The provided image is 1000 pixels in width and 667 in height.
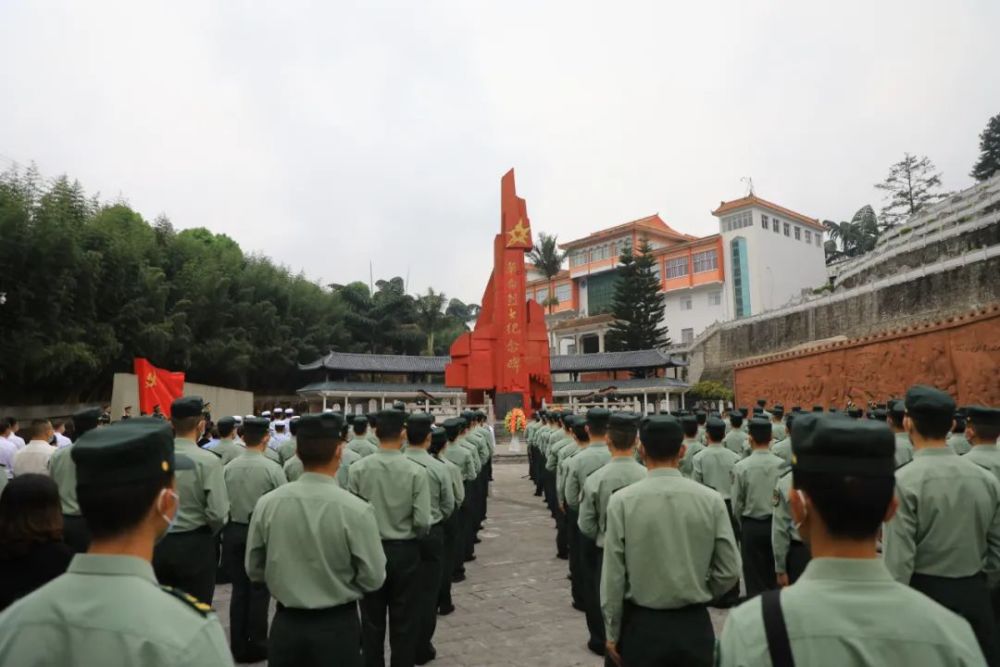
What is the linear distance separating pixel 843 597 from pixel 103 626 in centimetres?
144

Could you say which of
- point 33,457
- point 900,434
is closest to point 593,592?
point 900,434

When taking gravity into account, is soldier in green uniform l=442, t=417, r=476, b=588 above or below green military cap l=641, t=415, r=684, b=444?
below

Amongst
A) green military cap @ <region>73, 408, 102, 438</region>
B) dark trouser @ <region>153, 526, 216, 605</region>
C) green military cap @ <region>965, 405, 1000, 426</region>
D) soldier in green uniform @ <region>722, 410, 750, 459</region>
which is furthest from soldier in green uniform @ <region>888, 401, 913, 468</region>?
green military cap @ <region>73, 408, 102, 438</region>

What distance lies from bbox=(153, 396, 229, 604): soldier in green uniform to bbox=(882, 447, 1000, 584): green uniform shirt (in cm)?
367

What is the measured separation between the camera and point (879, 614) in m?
1.22

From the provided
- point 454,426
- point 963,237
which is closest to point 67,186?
point 454,426

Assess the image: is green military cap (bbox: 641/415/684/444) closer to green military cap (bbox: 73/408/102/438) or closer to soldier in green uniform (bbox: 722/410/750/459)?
green military cap (bbox: 73/408/102/438)

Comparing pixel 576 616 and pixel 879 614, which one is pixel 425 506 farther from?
pixel 879 614

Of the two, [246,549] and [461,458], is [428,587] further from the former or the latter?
[461,458]

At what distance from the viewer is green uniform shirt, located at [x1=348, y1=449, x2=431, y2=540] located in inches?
150

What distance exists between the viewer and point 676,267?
41594 mm

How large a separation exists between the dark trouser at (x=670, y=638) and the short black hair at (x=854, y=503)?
4.85 feet

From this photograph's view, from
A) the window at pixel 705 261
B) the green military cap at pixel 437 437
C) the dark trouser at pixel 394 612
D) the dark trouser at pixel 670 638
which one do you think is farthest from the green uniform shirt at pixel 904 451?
the window at pixel 705 261

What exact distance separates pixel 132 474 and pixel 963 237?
1007 inches
